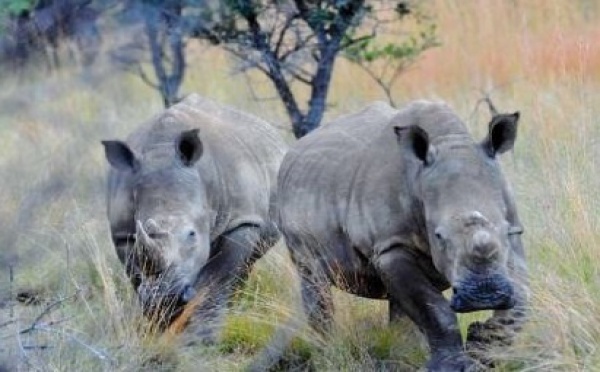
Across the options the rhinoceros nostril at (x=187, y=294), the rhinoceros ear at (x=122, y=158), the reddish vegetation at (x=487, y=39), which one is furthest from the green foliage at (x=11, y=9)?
the reddish vegetation at (x=487, y=39)

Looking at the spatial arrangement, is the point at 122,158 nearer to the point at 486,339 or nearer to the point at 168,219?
the point at 168,219

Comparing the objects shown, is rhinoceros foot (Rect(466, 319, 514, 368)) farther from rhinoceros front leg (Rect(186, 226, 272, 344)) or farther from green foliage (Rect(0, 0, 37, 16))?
green foliage (Rect(0, 0, 37, 16))

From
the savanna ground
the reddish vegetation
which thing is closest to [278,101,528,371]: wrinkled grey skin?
the savanna ground

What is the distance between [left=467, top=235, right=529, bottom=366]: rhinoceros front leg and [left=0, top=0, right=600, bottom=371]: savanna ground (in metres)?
0.06

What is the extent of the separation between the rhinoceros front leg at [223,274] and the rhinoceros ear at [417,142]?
152cm

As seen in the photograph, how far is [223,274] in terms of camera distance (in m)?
7.16

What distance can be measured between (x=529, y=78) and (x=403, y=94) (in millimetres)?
2698

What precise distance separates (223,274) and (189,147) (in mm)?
629

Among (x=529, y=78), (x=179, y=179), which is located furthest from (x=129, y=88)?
(x=529, y=78)

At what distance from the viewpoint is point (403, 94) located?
12562 millimetres

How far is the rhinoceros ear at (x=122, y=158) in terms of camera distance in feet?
22.7

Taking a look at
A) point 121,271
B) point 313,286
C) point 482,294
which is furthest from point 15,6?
point 121,271

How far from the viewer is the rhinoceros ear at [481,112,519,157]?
552 centimetres

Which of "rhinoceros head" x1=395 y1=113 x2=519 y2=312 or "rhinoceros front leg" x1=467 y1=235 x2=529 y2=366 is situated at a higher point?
"rhinoceros head" x1=395 y1=113 x2=519 y2=312
